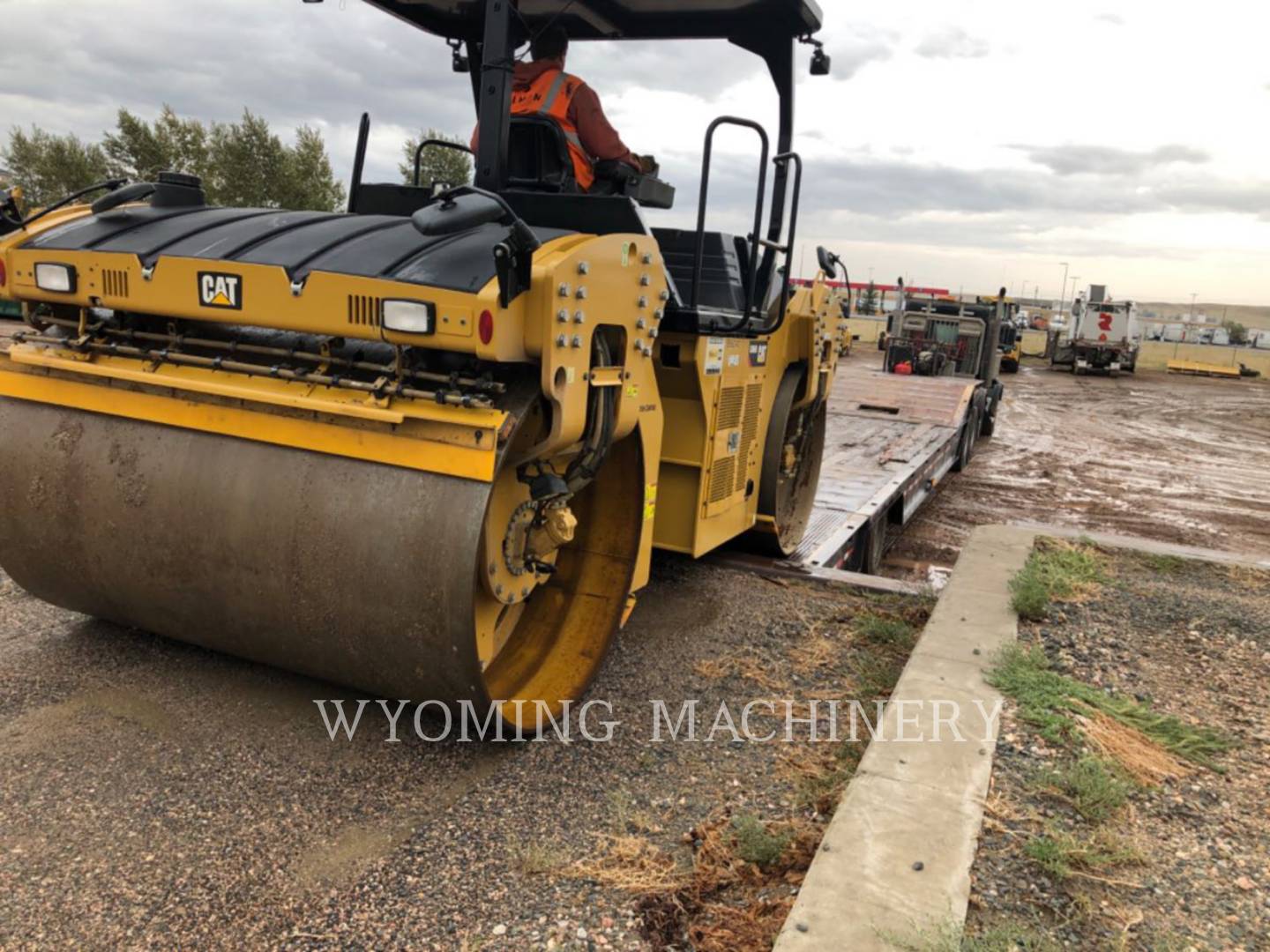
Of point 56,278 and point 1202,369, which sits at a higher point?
point 56,278

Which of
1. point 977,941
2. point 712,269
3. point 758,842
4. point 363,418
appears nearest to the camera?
point 977,941

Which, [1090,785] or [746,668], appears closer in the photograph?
[1090,785]

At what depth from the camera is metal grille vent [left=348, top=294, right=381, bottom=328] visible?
2.95 m

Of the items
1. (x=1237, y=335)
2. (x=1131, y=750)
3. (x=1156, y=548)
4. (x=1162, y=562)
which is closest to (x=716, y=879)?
(x=1131, y=750)

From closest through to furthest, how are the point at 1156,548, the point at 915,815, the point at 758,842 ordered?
the point at 915,815
the point at 758,842
the point at 1156,548

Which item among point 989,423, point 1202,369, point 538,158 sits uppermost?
point 538,158

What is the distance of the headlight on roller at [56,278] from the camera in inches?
135

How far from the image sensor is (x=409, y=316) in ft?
9.31

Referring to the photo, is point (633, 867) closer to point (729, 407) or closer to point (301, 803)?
point (301, 803)

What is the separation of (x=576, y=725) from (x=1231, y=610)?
10.6 ft

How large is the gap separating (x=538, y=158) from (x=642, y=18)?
113cm

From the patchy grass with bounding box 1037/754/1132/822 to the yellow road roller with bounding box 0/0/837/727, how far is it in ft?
5.39

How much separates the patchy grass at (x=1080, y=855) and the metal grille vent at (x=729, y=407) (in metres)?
2.49

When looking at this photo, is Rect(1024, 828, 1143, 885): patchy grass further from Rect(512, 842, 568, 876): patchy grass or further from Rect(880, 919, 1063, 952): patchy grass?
Rect(512, 842, 568, 876): patchy grass
